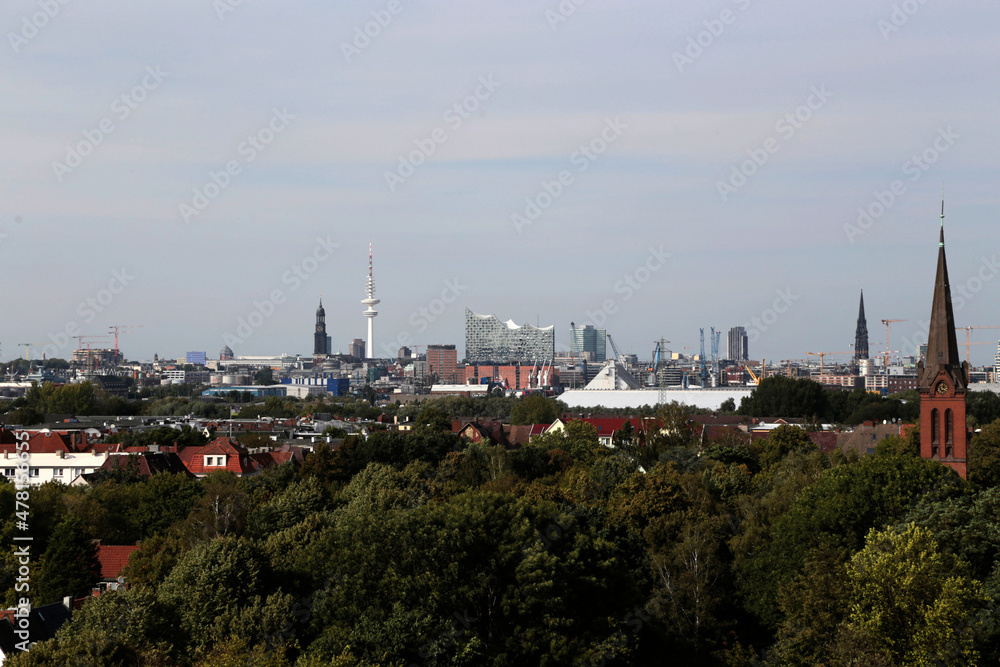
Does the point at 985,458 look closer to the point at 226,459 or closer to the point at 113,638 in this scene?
the point at 226,459

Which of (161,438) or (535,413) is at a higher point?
(161,438)

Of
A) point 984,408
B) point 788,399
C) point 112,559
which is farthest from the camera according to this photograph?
point 788,399

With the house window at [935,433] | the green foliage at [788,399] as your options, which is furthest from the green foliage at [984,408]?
the house window at [935,433]

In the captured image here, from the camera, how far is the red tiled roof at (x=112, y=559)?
3134 cm

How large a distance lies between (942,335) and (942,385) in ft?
4.70

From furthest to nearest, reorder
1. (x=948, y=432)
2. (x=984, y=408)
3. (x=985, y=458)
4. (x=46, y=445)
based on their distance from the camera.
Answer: (x=984, y=408), (x=46, y=445), (x=985, y=458), (x=948, y=432)

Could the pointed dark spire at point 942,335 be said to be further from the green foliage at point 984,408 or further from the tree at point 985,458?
the green foliage at point 984,408

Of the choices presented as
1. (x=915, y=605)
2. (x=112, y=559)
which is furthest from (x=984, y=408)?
(x=915, y=605)

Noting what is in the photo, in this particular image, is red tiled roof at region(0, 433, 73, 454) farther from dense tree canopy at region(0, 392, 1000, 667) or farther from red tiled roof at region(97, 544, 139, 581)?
red tiled roof at region(97, 544, 139, 581)

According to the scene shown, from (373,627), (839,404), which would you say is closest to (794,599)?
(373,627)

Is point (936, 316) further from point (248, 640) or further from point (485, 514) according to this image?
point (248, 640)

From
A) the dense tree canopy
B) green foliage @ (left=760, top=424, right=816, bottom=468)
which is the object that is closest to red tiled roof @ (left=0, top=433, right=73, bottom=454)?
the dense tree canopy

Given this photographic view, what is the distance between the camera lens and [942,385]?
3541cm

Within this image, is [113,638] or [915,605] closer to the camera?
[113,638]
